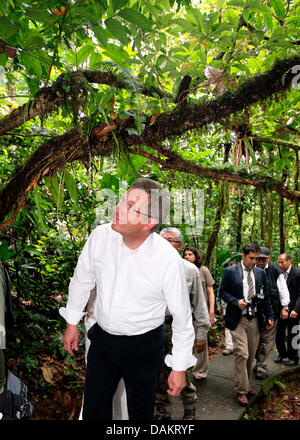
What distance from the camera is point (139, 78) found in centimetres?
254

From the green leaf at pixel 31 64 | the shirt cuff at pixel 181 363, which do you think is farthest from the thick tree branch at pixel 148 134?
the shirt cuff at pixel 181 363

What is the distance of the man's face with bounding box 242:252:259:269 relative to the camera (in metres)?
4.39

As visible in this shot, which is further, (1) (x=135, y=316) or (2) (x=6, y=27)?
(1) (x=135, y=316)

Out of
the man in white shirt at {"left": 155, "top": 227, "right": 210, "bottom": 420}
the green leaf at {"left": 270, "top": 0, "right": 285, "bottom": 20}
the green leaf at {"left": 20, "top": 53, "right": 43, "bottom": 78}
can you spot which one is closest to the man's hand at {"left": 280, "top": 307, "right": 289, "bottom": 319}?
the man in white shirt at {"left": 155, "top": 227, "right": 210, "bottom": 420}

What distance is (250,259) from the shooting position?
4.41 meters

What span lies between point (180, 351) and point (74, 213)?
3.88 meters

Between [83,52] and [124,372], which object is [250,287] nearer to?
[124,372]

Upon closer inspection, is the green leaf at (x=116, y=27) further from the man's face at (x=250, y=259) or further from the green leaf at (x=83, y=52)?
the man's face at (x=250, y=259)

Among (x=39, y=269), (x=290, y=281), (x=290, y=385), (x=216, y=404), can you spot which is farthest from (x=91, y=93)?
(x=290, y=385)

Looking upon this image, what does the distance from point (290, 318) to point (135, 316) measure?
14.9 ft

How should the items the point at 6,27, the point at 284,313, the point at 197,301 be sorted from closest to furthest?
the point at 6,27
the point at 197,301
the point at 284,313

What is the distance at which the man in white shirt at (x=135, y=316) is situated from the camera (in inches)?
84.3

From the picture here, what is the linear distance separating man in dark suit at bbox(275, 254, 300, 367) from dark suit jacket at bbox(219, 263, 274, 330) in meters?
1.34

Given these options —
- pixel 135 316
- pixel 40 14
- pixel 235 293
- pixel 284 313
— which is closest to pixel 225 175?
pixel 135 316
